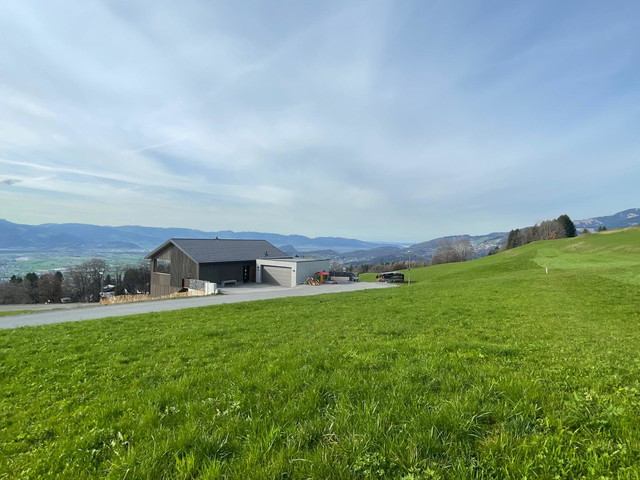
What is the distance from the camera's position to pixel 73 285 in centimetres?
7206

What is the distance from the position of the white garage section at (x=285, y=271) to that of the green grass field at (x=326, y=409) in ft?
106

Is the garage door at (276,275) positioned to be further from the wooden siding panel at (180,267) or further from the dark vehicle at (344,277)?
the wooden siding panel at (180,267)

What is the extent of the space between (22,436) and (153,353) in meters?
3.88

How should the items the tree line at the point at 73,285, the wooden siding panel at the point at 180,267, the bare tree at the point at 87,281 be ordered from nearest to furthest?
the wooden siding panel at the point at 180,267, the tree line at the point at 73,285, the bare tree at the point at 87,281

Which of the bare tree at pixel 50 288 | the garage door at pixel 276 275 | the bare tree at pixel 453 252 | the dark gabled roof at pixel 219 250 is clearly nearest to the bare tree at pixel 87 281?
the bare tree at pixel 50 288

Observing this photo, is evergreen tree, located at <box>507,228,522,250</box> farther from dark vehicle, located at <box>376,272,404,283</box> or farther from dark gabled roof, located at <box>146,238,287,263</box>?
dark gabled roof, located at <box>146,238,287,263</box>

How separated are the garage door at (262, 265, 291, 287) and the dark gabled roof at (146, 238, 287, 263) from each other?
3.36 meters

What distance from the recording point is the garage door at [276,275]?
1633 inches

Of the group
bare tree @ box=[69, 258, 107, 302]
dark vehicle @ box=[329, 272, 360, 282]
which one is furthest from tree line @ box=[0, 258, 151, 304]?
dark vehicle @ box=[329, 272, 360, 282]

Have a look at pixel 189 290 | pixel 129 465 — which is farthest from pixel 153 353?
pixel 189 290

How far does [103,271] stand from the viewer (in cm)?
7806

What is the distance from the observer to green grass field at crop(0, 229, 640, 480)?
263 cm

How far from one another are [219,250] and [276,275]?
920 centimetres

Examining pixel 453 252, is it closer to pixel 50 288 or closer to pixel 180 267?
pixel 180 267
